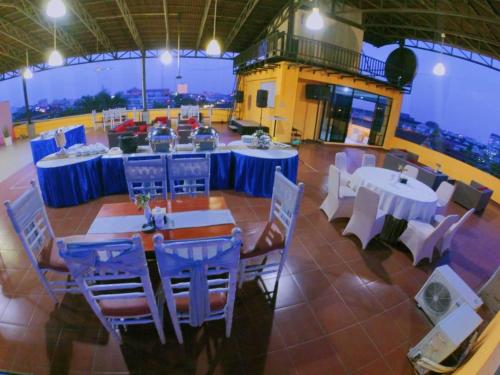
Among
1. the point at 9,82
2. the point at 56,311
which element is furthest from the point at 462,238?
the point at 9,82

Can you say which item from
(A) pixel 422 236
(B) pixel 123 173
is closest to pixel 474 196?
(A) pixel 422 236

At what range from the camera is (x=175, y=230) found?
2.09m

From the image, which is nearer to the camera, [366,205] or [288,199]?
[288,199]

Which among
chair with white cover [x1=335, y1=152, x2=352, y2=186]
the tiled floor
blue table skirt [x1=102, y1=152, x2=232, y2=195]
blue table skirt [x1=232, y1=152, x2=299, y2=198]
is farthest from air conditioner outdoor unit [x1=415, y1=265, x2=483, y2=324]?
blue table skirt [x1=102, y1=152, x2=232, y2=195]

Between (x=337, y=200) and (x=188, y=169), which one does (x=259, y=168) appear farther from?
(x=188, y=169)

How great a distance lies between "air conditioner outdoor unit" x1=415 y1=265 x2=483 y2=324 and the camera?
7.05ft

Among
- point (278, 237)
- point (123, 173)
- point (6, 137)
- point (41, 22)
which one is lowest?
point (6, 137)

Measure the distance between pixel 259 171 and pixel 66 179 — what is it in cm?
299

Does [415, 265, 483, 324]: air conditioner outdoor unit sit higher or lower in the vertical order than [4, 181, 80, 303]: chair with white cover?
lower

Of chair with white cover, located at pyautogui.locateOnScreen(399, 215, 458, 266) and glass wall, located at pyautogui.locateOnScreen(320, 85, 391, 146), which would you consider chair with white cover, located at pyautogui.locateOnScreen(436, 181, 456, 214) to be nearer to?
chair with white cover, located at pyautogui.locateOnScreen(399, 215, 458, 266)

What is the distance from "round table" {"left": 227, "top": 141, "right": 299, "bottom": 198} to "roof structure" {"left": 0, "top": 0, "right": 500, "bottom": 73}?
19.1ft

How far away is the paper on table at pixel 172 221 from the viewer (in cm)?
208

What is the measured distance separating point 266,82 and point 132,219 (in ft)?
28.6

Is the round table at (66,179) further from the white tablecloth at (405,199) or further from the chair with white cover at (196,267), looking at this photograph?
the white tablecloth at (405,199)
